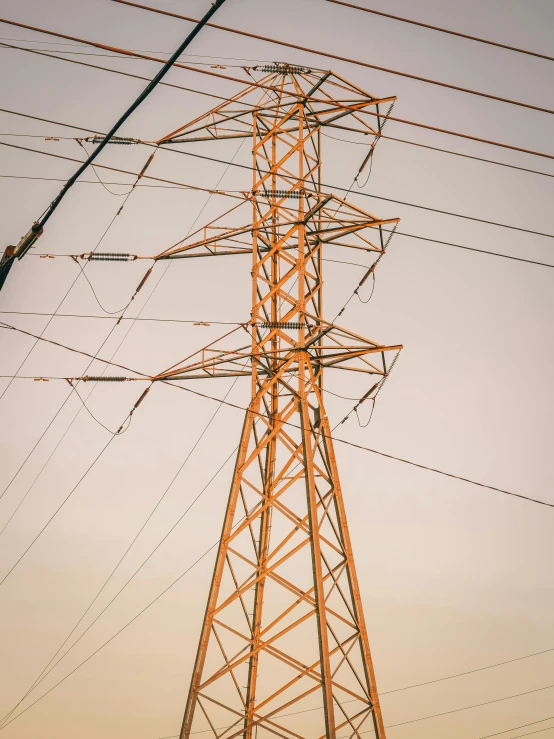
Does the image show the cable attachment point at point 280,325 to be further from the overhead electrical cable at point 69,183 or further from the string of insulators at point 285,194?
the overhead electrical cable at point 69,183

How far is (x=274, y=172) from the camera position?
735 inches

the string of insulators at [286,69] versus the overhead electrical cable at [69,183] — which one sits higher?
the string of insulators at [286,69]

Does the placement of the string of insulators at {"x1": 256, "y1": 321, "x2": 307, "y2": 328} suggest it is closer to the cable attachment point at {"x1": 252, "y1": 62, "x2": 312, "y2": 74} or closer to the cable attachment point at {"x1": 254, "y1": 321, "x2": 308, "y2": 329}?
the cable attachment point at {"x1": 254, "y1": 321, "x2": 308, "y2": 329}

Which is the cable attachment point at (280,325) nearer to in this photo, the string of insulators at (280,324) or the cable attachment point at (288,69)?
the string of insulators at (280,324)

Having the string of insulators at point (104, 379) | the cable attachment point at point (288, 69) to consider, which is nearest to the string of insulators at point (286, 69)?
the cable attachment point at point (288, 69)

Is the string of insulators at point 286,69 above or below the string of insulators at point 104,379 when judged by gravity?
above

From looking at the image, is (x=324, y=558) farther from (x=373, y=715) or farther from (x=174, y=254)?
(x=174, y=254)

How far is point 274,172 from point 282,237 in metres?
1.58

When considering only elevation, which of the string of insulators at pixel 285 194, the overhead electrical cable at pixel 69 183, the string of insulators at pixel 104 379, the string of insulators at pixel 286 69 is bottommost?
the overhead electrical cable at pixel 69 183

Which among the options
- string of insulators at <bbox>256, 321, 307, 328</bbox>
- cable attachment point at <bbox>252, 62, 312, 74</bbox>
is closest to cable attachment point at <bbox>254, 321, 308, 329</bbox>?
string of insulators at <bbox>256, 321, 307, 328</bbox>

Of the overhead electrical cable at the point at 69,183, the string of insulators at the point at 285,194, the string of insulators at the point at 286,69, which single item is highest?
the string of insulators at the point at 286,69

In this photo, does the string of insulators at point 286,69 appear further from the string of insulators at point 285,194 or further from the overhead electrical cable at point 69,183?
the overhead electrical cable at point 69,183

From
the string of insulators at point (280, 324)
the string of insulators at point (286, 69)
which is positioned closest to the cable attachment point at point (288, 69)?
the string of insulators at point (286, 69)

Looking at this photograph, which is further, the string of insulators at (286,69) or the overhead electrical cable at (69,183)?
the string of insulators at (286,69)
